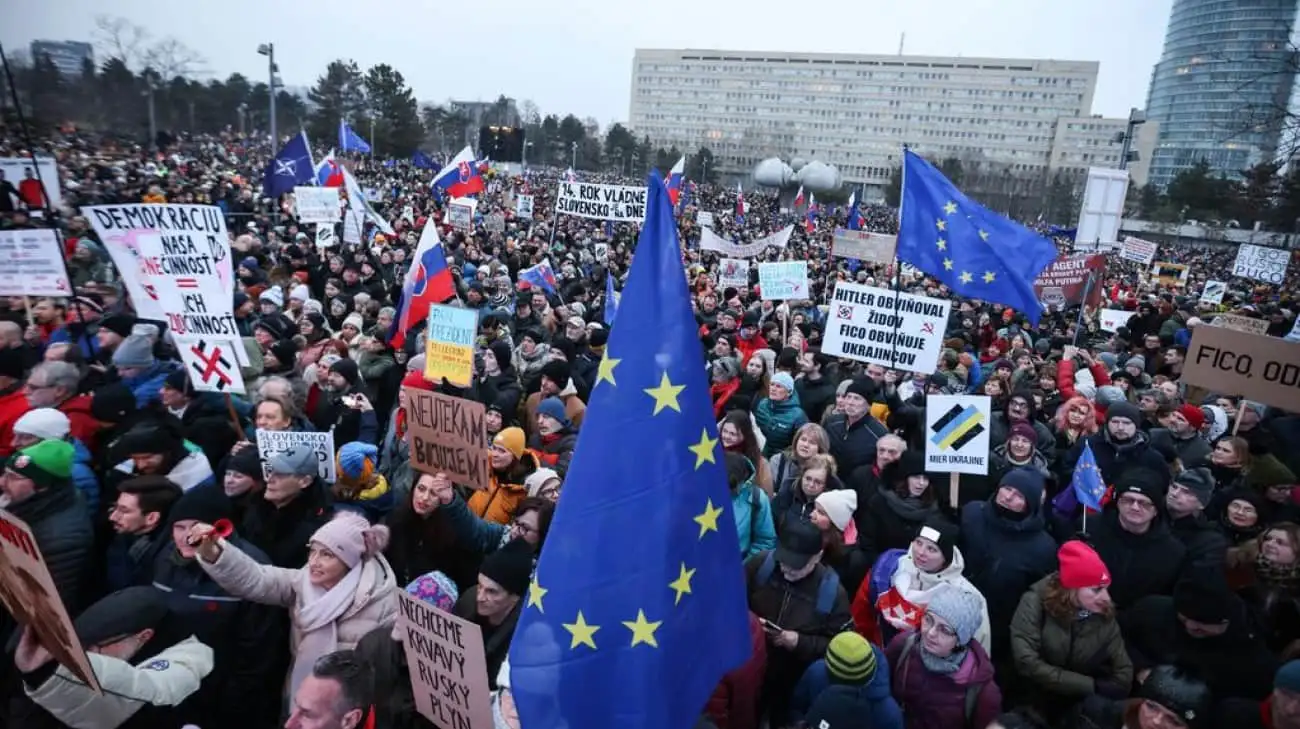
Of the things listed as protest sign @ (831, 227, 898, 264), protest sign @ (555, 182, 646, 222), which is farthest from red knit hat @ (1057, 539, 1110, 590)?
protest sign @ (831, 227, 898, 264)

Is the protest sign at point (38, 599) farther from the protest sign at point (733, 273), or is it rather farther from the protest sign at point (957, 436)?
the protest sign at point (733, 273)

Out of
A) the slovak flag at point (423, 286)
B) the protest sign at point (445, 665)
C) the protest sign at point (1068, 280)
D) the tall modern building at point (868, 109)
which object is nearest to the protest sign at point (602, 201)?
the slovak flag at point (423, 286)

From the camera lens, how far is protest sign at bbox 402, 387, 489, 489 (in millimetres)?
3967

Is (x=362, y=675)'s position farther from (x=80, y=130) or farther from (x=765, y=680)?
(x=80, y=130)

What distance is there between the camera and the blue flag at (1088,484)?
14.4 ft

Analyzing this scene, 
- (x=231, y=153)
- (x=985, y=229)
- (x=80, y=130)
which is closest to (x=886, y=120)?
(x=231, y=153)

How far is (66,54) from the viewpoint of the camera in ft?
82.2

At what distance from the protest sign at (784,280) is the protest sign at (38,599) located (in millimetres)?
9523

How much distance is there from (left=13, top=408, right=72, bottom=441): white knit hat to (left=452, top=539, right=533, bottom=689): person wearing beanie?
2.64 metres

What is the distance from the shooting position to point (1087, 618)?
3338mm

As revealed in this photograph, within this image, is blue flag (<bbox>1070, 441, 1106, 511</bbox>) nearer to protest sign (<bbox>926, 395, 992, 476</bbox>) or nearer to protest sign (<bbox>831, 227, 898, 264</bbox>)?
protest sign (<bbox>926, 395, 992, 476</bbox>)

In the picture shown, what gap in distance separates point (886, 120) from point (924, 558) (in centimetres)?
13601

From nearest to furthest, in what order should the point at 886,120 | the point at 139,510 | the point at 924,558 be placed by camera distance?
the point at 139,510, the point at 924,558, the point at 886,120

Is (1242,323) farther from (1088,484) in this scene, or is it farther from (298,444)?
Answer: (298,444)
